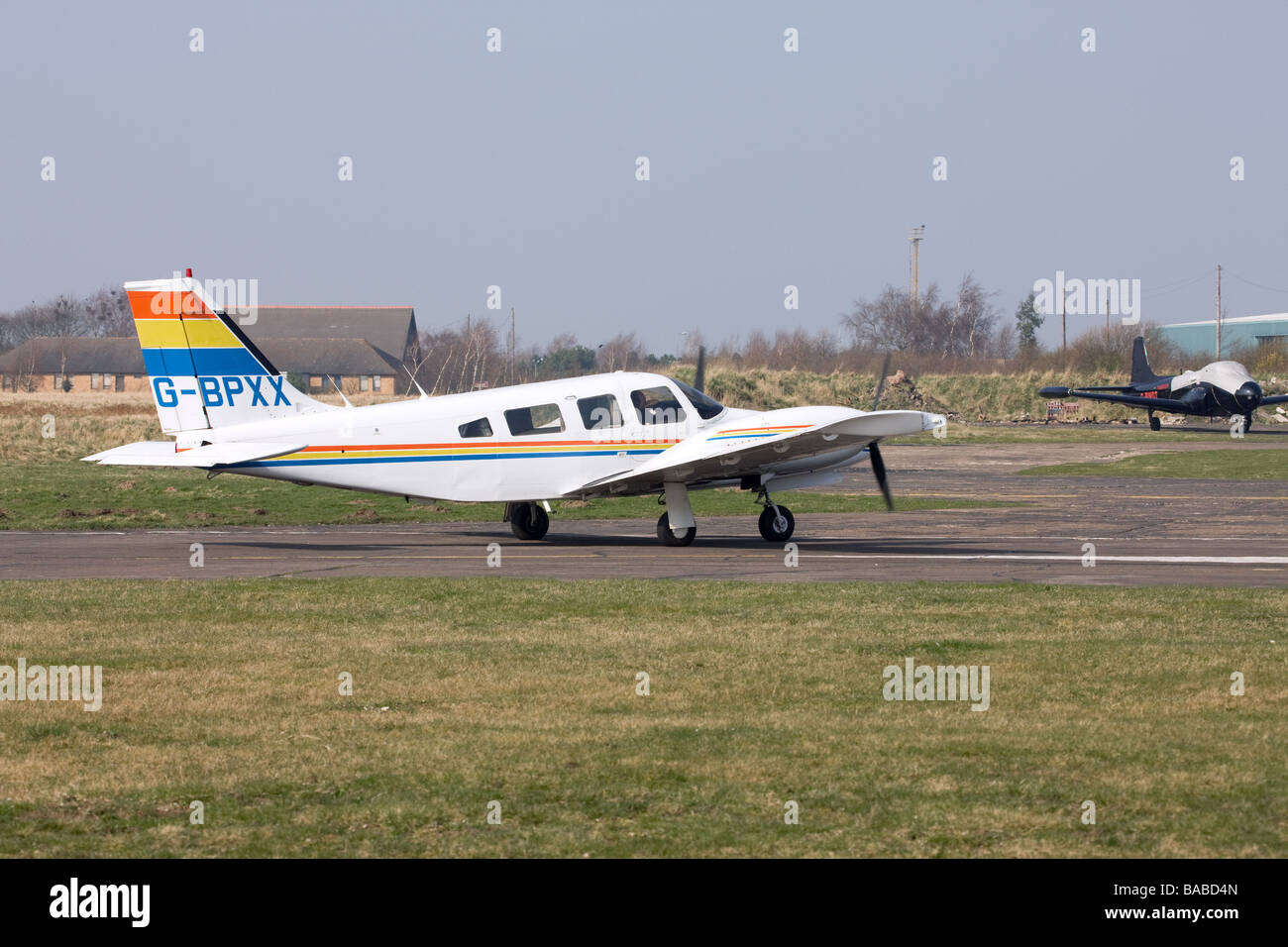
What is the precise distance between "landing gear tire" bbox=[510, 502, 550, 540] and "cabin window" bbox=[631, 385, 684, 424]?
10.0ft

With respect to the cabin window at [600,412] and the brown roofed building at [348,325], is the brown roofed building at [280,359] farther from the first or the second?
the cabin window at [600,412]

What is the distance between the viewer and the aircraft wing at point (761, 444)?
21363mm

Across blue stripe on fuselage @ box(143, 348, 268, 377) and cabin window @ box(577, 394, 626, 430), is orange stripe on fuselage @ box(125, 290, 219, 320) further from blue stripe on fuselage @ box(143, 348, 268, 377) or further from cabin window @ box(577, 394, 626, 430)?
cabin window @ box(577, 394, 626, 430)

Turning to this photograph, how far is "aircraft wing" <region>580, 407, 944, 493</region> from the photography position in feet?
70.1

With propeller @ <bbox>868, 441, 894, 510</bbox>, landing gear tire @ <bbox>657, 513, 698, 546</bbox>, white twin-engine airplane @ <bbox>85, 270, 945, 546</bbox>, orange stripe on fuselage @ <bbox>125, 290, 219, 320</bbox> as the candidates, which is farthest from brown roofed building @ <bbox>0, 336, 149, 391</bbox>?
propeller @ <bbox>868, 441, 894, 510</bbox>

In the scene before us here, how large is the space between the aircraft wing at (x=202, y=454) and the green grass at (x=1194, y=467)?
28112mm

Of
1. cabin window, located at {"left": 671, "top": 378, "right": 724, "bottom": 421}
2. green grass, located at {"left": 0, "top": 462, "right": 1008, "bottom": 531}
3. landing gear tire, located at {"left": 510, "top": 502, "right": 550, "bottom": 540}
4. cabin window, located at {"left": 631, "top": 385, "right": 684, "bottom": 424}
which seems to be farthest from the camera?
green grass, located at {"left": 0, "top": 462, "right": 1008, "bottom": 531}

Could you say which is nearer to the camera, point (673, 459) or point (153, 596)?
point (153, 596)

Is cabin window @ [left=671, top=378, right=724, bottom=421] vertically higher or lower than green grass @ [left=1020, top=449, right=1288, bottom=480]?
higher

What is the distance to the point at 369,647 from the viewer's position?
12484 mm

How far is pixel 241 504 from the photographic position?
99.1 feet
